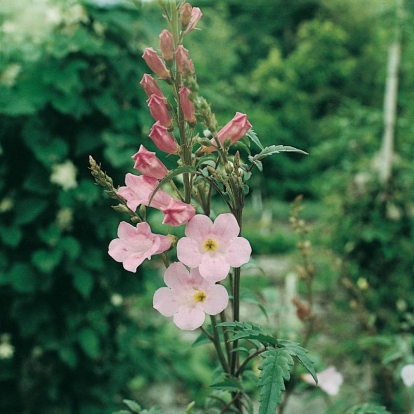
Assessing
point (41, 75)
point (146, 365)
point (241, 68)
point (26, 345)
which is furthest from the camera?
point (241, 68)

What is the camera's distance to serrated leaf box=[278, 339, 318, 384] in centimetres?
78

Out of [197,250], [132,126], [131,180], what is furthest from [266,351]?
[132,126]

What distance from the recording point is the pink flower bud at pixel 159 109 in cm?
84

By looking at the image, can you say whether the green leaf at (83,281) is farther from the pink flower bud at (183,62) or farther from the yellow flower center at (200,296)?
the pink flower bud at (183,62)

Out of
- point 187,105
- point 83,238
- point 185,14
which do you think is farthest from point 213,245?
point 83,238

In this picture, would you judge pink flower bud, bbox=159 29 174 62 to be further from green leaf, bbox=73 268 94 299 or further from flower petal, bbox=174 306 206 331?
green leaf, bbox=73 268 94 299

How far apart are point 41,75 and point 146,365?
138 centimetres

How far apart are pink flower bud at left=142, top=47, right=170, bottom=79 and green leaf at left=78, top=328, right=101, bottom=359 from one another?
1614 mm

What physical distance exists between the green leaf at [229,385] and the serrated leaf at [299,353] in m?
0.11

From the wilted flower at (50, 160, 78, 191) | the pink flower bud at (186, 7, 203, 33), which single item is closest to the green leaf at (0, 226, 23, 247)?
the wilted flower at (50, 160, 78, 191)

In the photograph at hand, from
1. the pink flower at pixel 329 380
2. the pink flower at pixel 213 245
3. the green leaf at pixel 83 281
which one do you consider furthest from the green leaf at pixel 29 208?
the pink flower at pixel 213 245

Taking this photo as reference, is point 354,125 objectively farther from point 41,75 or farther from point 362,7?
point 362,7

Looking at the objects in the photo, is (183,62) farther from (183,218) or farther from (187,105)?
(183,218)

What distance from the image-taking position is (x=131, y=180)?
2.86ft
